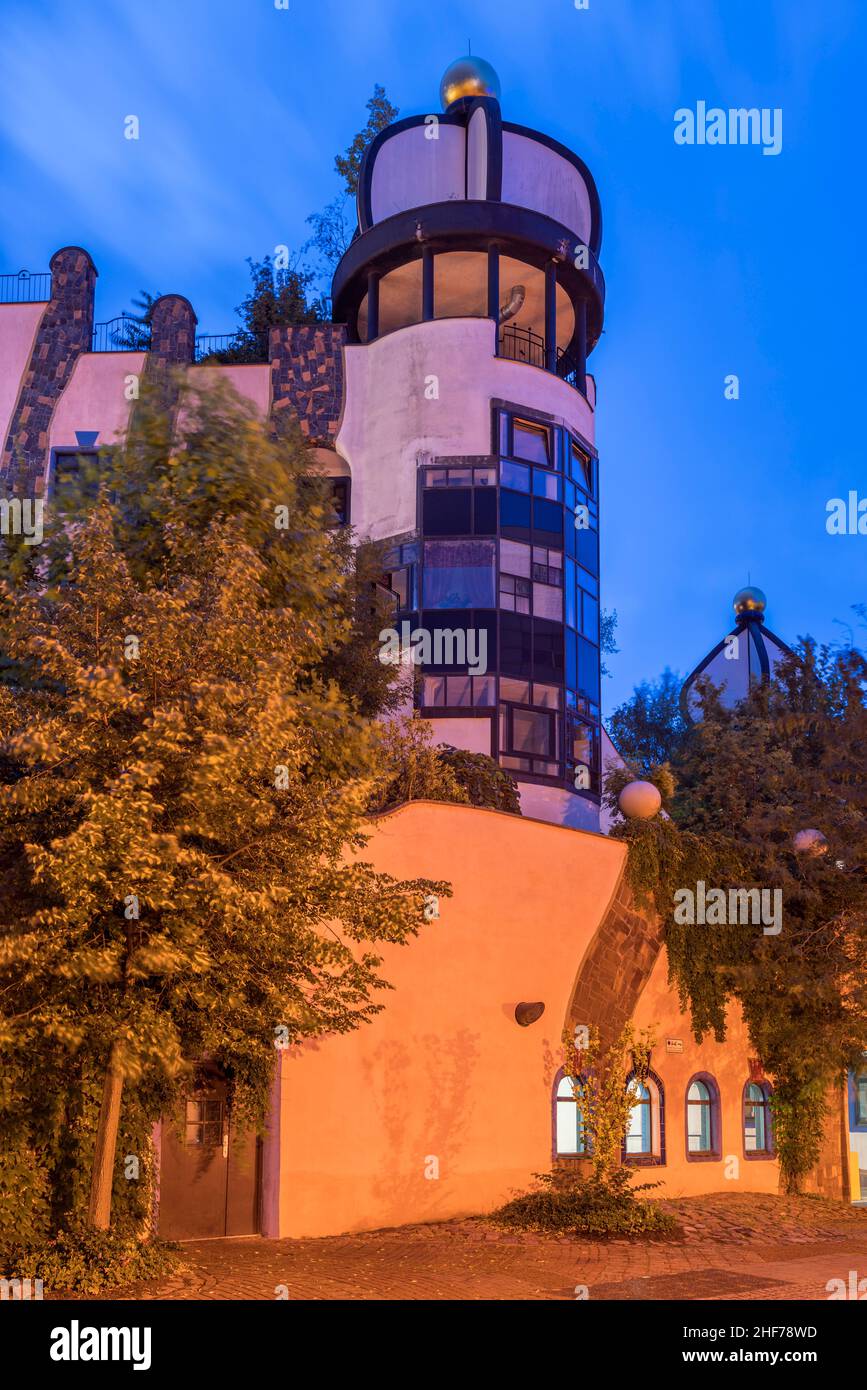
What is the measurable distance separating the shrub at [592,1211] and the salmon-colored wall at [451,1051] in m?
0.58

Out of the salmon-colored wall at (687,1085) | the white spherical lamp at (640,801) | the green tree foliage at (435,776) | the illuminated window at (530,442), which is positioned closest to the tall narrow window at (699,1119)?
the salmon-colored wall at (687,1085)

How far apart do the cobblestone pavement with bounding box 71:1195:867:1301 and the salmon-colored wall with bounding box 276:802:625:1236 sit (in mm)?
523

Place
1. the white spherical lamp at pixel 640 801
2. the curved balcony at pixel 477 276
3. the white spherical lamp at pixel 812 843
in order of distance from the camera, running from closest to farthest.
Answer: the white spherical lamp at pixel 640 801
the white spherical lamp at pixel 812 843
the curved balcony at pixel 477 276

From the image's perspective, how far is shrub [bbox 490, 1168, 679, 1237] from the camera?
48.2 feet

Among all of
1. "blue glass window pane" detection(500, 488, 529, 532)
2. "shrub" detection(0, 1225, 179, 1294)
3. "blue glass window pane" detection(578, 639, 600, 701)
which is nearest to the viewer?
"shrub" detection(0, 1225, 179, 1294)

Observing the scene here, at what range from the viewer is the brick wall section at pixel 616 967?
17.4 metres

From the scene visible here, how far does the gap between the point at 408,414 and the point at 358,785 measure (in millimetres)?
16189

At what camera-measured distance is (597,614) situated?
27.2 m

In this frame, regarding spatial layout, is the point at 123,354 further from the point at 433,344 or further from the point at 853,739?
the point at 853,739

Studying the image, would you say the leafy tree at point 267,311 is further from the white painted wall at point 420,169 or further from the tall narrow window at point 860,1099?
the tall narrow window at point 860,1099

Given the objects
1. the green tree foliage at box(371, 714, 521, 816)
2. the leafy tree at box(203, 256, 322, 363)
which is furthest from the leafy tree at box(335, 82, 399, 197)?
the green tree foliage at box(371, 714, 521, 816)

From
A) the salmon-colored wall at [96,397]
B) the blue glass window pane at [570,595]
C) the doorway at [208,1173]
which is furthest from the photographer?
the blue glass window pane at [570,595]

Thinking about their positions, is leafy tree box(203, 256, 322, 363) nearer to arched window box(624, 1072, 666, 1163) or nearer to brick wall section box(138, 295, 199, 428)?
brick wall section box(138, 295, 199, 428)
